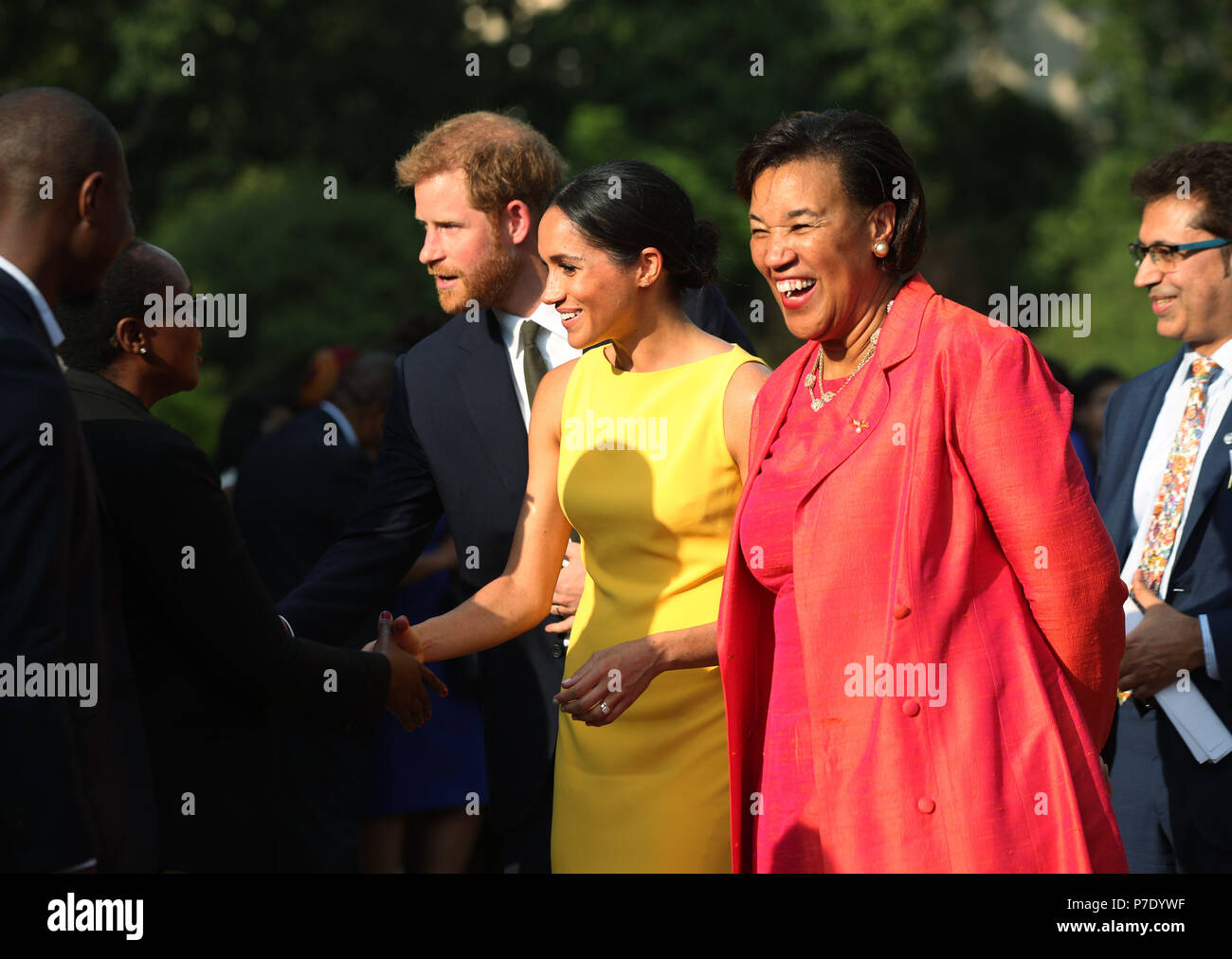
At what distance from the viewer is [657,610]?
3.63 metres

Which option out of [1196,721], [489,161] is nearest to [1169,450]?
[1196,721]

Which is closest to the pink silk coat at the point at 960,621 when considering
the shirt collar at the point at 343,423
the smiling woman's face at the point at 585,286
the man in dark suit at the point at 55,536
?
the smiling woman's face at the point at 585,286

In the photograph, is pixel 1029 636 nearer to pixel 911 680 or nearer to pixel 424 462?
pixel 911 680

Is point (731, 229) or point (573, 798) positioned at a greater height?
point (731, 229)

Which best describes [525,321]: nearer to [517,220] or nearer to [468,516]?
[517,220]

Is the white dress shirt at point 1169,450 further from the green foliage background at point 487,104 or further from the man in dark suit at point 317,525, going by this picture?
the green foliage background at point 487,104

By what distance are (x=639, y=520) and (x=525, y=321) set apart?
1.06 metres

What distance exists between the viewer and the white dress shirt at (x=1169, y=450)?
161 inches

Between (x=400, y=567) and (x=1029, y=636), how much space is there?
6.97 feet

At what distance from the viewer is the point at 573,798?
3742 millimetres

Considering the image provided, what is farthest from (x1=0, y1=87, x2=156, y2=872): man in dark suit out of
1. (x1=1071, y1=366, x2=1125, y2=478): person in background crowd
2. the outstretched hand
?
(x1=1071, y1=366, x2=1125, y2=478): person in background crowd

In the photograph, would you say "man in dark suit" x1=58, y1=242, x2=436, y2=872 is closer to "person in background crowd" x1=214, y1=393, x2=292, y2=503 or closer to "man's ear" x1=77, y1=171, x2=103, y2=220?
Answer: "man's ear" x1=77, y1=171, x2=103, y2=220

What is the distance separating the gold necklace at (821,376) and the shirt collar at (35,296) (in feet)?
5.00
